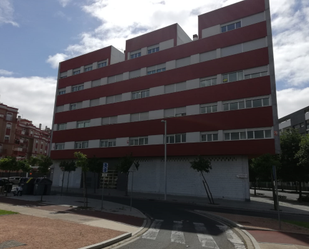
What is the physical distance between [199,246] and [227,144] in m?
20.8

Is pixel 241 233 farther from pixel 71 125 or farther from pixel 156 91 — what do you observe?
pixel 71 125

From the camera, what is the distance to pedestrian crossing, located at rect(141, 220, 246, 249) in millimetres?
7986

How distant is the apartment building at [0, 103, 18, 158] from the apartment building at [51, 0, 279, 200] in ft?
93.5

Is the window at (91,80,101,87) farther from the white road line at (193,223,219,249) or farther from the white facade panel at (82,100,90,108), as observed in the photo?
the white road line at (193,223,219,249)

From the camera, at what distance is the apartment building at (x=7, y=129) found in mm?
61000

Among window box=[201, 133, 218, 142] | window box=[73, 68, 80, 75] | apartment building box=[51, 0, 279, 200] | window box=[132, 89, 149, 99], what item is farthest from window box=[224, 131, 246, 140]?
window box=[73, 68, 80, 75]

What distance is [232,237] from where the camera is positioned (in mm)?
9094

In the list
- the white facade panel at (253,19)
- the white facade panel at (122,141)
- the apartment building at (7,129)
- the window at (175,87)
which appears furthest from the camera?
the apartment building at (7,129)

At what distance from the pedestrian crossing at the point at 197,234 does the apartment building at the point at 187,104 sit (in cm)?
1509

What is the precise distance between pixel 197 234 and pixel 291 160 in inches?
973

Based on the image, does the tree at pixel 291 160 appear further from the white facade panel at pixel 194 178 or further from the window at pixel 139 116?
the window at pixel 139 116

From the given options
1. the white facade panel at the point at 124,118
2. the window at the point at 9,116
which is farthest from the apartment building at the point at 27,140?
the white facade panel at the point at 124,118

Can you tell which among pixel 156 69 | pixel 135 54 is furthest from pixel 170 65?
pixel 135 54

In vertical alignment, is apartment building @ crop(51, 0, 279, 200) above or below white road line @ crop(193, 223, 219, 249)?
above
